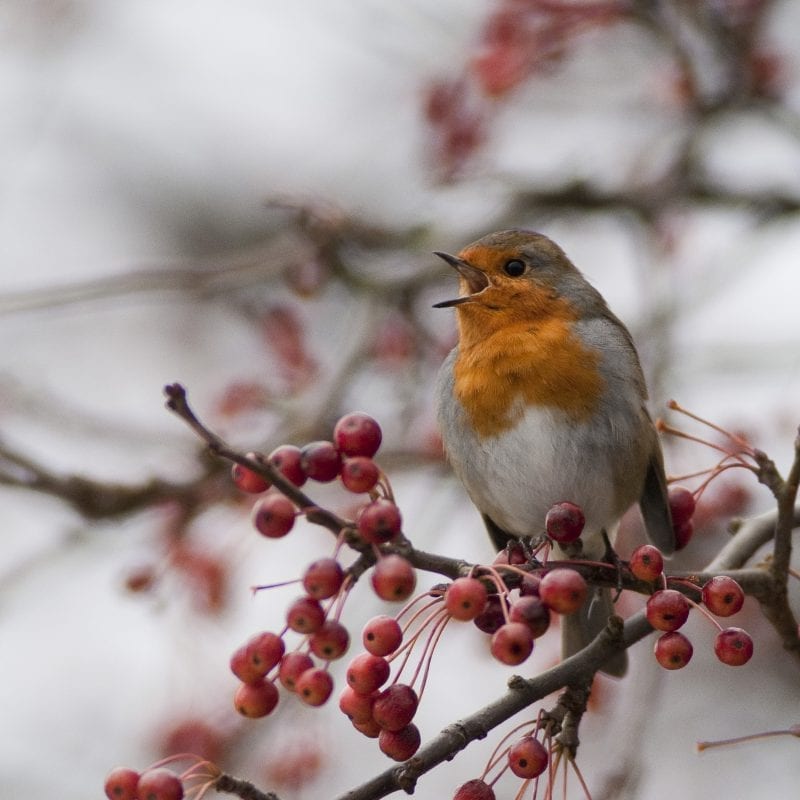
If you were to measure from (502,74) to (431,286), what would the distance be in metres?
0.95

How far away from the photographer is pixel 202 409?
5125mm

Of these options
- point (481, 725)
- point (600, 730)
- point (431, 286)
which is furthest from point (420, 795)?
point (481, 725)

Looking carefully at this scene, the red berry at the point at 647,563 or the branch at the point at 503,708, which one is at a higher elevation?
the red berry at the point at 647,563

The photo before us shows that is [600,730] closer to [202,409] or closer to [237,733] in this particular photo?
[237,733]

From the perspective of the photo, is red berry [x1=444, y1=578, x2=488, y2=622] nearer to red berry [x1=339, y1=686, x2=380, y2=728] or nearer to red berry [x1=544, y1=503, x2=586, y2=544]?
red berry [x1=339, y1=686, x2=380, y2=728]

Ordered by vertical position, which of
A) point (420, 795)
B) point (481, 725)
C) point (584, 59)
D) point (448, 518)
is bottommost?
point (420, 795)

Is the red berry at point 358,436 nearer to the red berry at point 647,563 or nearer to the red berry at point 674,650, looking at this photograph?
the red berry at point 647,563

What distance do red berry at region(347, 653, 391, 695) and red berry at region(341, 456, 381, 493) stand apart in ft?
1.20

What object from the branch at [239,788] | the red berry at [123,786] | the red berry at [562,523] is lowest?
the red berry at [123,786]

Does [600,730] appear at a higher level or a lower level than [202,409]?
lower

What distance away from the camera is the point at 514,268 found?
367 centimetres

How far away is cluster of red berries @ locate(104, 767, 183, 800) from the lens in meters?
2.00

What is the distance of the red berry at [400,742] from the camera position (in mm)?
1975

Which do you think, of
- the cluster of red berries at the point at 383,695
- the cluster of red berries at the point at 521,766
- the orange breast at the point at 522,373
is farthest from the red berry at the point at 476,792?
the orange breast at the point at 522,373
